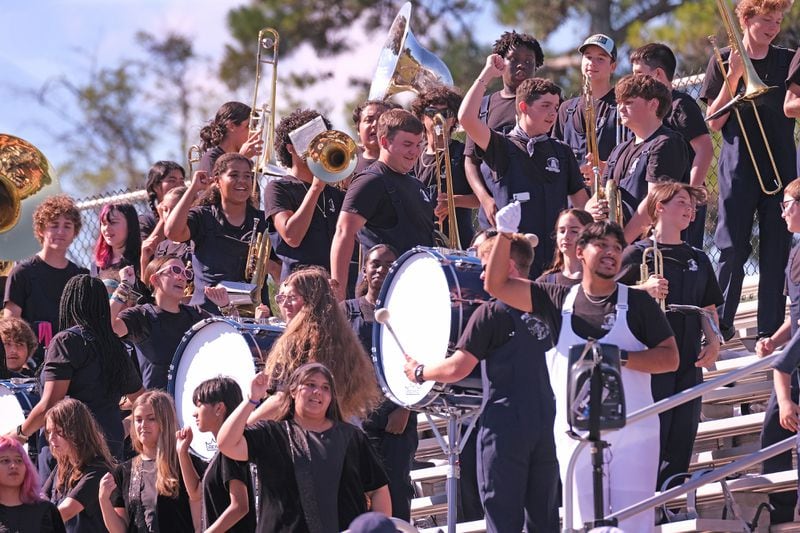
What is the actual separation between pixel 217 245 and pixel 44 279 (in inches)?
50.9

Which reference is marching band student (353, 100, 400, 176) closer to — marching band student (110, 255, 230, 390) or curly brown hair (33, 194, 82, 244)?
marching band student (110, 255, 230, 390)

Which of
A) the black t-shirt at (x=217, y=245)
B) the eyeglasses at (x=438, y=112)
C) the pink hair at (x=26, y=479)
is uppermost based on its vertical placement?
the eyeglasses at (x=438, y=112)

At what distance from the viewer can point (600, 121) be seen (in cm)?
1058

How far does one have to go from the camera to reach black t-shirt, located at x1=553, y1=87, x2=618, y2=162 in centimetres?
1056

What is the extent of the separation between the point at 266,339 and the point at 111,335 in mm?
950

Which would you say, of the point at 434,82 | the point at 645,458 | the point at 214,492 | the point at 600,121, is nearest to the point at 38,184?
the point at 434,82

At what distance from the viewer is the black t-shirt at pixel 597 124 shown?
10562 mm

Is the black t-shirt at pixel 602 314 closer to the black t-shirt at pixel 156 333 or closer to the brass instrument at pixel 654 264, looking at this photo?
the brass instrument at pixel 654 264

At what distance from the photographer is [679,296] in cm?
896

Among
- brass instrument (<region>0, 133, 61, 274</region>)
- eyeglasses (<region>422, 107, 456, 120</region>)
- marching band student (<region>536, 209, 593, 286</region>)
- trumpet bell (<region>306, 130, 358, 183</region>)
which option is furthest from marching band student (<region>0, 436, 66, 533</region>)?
eyeglasses (<region>422, 107, 456, 120</region>)

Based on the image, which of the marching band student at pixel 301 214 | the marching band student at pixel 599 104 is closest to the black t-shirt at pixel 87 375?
the marching band student at pixel 301 214

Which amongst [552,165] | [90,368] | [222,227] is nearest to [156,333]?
[90,368]

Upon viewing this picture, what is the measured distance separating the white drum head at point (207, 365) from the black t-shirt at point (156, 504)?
0.59 metres

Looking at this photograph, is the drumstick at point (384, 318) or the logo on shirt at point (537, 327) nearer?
the logo on shirt at point (537, 327)
